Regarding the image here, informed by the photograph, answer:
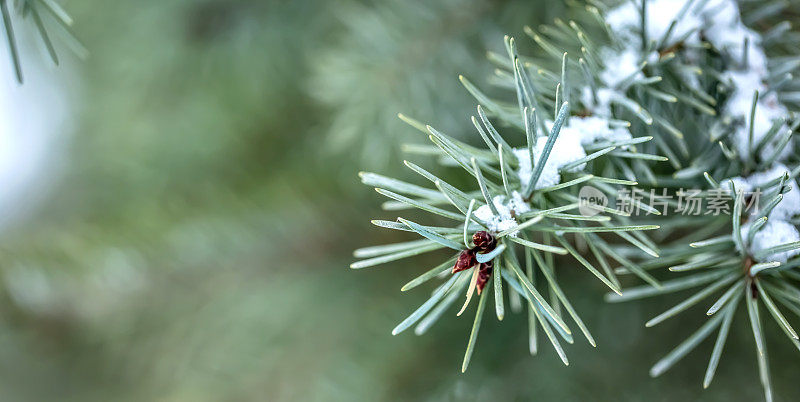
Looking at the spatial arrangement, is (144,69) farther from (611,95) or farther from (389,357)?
(611,95)

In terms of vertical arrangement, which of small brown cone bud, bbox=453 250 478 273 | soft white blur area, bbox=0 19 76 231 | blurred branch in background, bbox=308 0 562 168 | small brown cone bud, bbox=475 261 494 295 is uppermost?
soft white blur area, bbox=0 19 76 231

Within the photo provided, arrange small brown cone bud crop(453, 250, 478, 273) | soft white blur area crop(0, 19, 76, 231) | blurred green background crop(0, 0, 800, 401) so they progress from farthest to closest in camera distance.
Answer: soft white blur area crop(0, 19, 76, 231)
blurred green background crop(0, 0, 800, 401)
small brown cone bud crop(453, 250, 478, 273)

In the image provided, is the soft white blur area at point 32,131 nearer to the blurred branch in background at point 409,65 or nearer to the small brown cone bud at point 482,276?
the blurred branch in background at point 409,65

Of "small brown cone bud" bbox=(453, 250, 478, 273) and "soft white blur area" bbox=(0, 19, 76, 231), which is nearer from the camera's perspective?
"small brown cone bud" bbox=(453, 250, 478, 273)

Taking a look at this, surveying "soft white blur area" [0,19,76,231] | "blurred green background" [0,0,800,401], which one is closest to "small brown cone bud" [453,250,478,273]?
"blurred green background" [0,0,800,401]

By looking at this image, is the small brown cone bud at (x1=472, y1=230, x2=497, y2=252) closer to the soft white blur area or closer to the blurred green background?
the blurred green background

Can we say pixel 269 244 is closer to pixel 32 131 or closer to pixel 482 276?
pixel 482 276

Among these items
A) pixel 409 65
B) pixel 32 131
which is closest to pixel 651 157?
pixel 409 65
